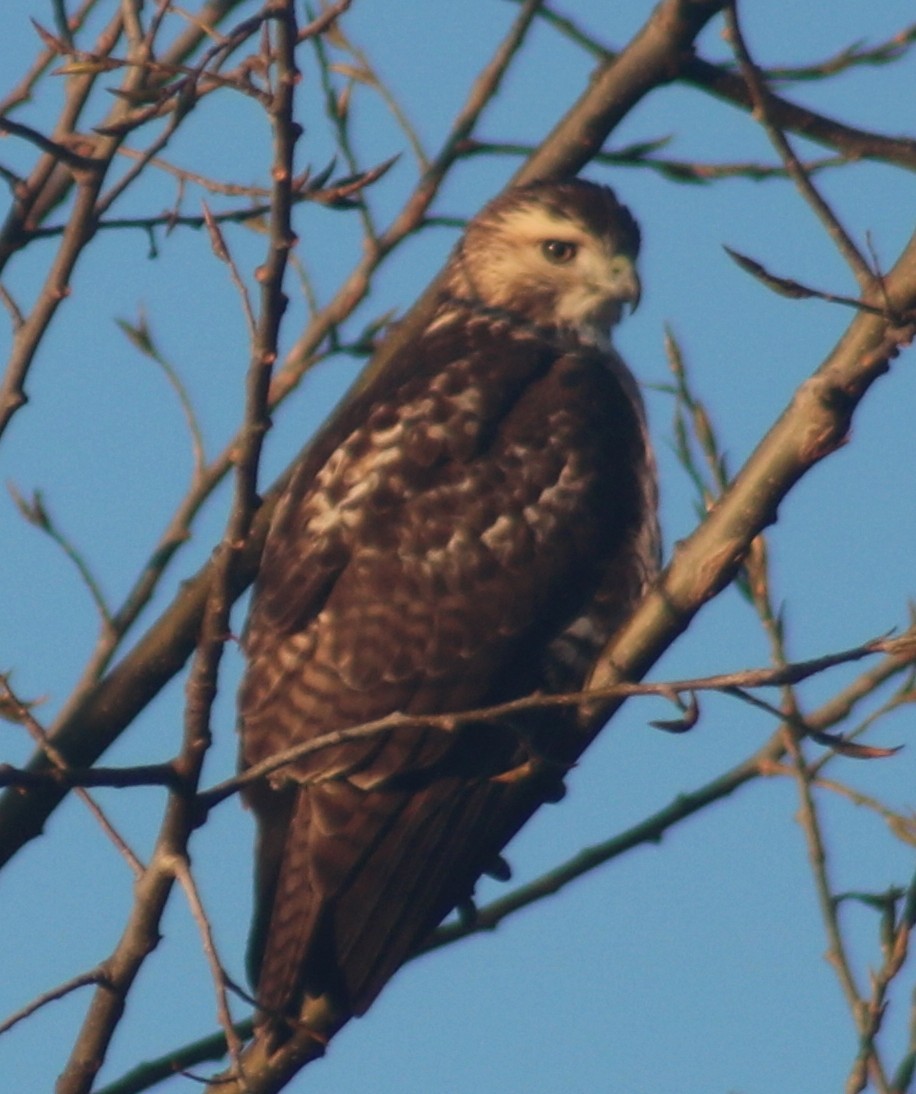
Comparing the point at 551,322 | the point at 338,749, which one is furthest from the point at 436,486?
the point at 551,322

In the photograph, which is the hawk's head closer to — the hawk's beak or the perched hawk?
the hawk's beak

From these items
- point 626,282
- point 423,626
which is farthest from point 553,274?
point 423,626

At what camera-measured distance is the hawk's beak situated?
5.84m

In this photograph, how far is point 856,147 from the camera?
441 cm

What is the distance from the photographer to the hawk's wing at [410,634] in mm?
4535

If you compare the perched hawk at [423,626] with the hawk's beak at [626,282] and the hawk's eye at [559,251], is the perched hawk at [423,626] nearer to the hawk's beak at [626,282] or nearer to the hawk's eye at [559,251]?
the hawk's beak at [626,282]

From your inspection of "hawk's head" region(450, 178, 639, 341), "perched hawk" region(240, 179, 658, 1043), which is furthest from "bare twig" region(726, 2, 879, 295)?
"hawk's head" region(450, 178, 639, 341)

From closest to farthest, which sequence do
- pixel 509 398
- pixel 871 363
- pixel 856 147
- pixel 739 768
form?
1. pixel 871 363
2. pixel 739 768
3. pixel 856 147
4. pixel 509 398

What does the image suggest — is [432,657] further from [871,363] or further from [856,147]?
[871,363]

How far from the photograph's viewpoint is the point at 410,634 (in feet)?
15.6

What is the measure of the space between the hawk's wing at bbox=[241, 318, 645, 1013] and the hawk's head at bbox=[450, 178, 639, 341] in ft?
2.12

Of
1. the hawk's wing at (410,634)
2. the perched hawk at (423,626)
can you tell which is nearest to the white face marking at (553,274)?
the perched hawk at (423,626)

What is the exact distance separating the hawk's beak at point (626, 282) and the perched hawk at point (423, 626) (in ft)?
1.43

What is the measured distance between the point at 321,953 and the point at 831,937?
1373mm
